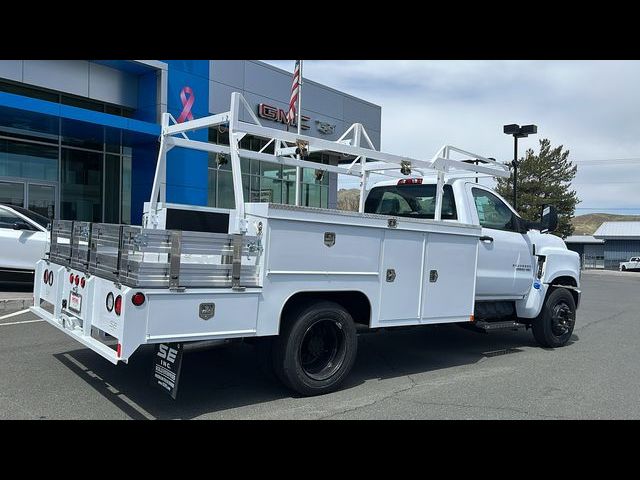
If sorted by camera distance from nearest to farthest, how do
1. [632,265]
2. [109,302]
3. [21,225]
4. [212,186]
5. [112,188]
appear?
[109,302] < [21,225] < [112,188] < [212,186] < [632,265]

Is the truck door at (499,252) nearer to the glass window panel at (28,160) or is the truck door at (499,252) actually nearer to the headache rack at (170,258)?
the headache rack at (170,258)

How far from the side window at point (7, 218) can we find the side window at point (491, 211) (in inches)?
341

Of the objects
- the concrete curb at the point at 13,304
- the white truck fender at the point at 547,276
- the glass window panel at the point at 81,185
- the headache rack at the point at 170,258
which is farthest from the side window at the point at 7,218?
the white truck fender at the point at 547,276

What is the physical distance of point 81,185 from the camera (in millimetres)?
18016

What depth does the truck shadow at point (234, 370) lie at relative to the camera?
16.0 ft

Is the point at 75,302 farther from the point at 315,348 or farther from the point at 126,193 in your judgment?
the point at 126,193

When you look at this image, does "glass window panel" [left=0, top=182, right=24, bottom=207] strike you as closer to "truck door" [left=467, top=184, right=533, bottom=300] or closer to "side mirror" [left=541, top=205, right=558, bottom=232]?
"truck door" [left=467, top=184, right=533, bottom=300]

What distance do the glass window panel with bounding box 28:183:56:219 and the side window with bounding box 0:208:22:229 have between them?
6.47 m

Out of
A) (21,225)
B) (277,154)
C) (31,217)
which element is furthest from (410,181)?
(31,217)

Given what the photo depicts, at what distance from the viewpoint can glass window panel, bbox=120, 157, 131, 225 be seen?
18.6 metres

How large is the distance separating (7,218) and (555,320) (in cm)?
994

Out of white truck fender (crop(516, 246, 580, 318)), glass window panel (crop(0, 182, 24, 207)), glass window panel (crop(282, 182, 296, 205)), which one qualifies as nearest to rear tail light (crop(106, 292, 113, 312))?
white truck fender (crop(516, 246, 580, 318))
